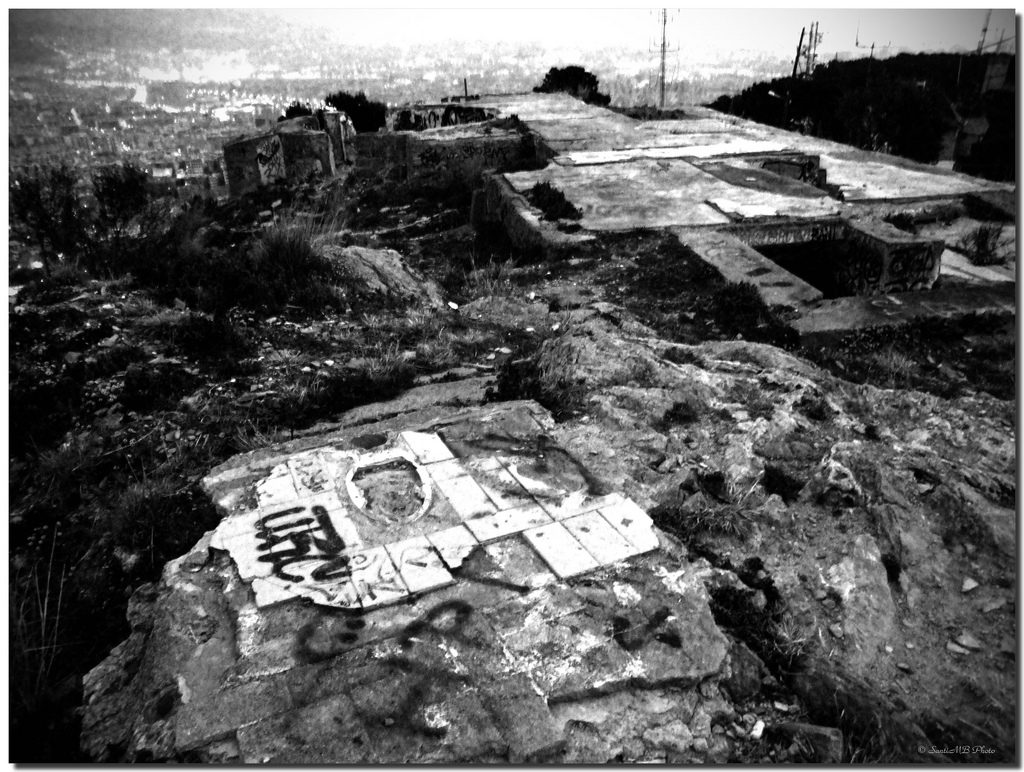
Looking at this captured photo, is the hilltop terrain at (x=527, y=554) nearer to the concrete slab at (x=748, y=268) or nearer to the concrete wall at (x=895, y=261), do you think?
the concrete slab at (x=748, y=268)

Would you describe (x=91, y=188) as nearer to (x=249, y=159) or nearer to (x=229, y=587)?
(x=249, y=159)

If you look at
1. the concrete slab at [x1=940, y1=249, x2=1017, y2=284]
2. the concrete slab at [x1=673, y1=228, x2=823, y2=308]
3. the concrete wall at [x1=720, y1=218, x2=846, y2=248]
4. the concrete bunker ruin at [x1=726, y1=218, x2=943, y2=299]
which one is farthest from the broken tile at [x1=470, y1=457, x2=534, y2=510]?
the concrete slab at [x1=940, y1=249, x2=1017, y2=284]

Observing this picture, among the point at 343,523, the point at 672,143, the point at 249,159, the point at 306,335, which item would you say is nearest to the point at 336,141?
A: the point at 249,159

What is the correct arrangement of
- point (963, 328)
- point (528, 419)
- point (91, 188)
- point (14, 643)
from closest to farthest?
point (14, 643) → point (528, 419) → point (963, 328) → point (91, 188)

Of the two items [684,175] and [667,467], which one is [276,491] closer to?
[667,467]

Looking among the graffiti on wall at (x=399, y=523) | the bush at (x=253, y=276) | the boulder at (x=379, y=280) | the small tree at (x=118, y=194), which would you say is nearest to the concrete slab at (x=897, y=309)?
the boulder at (x=379, y=280)

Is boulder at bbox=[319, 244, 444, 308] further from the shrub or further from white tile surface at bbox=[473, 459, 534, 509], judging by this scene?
white tile surface at bbox=[473, 459, 534, 509]

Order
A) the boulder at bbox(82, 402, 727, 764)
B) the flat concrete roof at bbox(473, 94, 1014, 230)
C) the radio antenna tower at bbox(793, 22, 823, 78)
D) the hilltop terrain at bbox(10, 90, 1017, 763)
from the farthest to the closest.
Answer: the flat concrete roof at bbox(473, 94, 1014, 230), the radio antenna tower at bbox(793, 22, 823, 78), the hilltop terrain at bbox(10, 90, 1017, 763), the boulder at bbox(82, 402, 727, 764)
